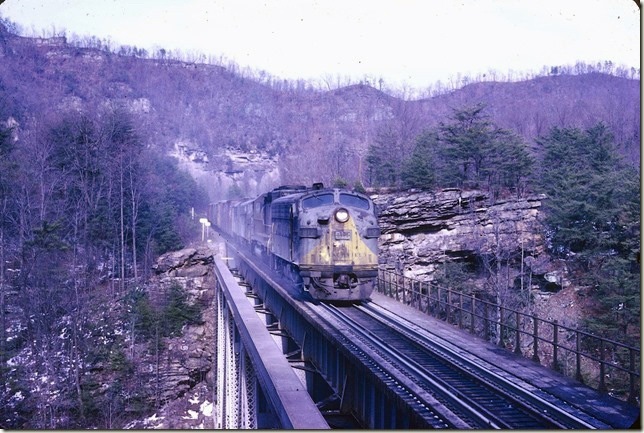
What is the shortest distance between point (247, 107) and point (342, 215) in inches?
4545

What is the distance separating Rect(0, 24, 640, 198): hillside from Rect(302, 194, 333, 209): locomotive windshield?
34.5m

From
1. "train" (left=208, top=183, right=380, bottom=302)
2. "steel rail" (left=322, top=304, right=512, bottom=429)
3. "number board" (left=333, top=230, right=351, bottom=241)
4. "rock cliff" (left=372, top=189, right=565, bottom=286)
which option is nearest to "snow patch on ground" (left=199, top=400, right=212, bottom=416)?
"rock cliff" (left=372, top=189, right=565, bottom=286)

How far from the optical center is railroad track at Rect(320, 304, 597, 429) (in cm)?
795

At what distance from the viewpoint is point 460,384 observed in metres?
9.76

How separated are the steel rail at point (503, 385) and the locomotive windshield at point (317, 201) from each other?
4664mm

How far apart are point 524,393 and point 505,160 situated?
3486 cm

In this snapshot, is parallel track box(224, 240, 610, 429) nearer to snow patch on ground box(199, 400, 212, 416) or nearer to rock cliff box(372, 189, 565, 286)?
snow patch on ground box(199, 400, 212, 416)

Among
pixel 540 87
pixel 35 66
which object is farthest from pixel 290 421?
pixel 35 66

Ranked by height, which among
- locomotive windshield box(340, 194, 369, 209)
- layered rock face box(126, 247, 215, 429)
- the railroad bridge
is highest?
locomotive windshield box(340, 194, 369, 209)

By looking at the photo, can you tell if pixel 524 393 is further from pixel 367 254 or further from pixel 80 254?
A: pixel 80 254

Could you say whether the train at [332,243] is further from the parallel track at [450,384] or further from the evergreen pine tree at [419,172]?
the evergreen pine tree at [419,172]

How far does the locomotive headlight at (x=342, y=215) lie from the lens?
1689cm

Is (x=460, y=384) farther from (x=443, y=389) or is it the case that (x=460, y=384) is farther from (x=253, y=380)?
(x=253, y=380)

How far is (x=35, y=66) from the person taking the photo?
91062 mm
